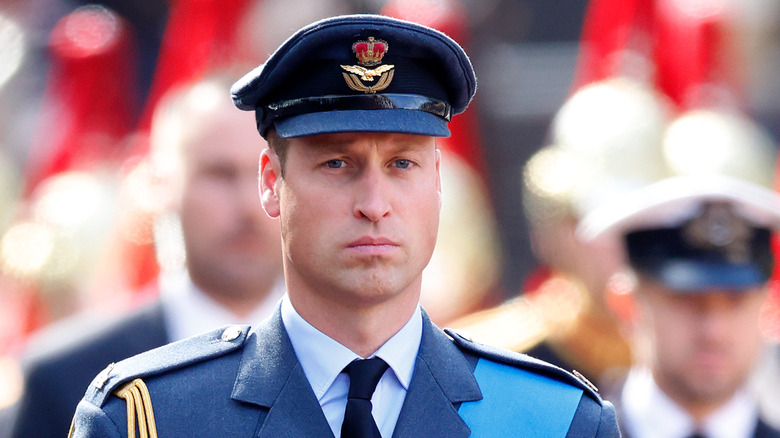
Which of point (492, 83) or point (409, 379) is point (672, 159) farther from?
point (409, 379)

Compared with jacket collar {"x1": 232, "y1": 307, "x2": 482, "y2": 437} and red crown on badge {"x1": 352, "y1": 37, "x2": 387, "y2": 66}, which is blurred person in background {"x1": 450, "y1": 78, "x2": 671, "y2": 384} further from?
red crown on badge {"x1": 352, "y1": 37, "x2": 387, "y2": 66}

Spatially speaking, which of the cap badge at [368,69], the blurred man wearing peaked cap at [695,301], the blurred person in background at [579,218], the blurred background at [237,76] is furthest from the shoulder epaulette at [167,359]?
the blurred person in background at [579,218]

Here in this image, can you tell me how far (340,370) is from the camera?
310 centimetres

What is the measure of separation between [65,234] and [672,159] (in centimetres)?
295

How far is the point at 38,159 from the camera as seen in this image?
8586mm

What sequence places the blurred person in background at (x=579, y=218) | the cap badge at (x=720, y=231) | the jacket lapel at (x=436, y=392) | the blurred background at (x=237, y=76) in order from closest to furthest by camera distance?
1. the jacket lapel at (x=436, y=392)
2. the cap badge at (x=720, y=231)
3. the blurred person in background at (x=579, y=218)
4. the blurred background at (x=237, y=76)

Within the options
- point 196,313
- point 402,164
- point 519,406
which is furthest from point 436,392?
point 196,313

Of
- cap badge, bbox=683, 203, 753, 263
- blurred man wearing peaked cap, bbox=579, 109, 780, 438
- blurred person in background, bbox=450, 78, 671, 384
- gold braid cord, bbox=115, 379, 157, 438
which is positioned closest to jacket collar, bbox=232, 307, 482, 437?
gold braid cord, bbox=115, 379, 157, 438

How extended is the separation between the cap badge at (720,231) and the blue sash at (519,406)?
86.9 inches

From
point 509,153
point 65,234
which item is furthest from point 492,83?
point 65,234

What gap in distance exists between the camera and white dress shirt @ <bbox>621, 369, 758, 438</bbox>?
5121 mm

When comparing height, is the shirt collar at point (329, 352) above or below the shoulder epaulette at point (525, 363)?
above

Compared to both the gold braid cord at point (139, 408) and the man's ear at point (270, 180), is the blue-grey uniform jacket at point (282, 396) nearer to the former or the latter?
the gold braid cord at point (139, 408)

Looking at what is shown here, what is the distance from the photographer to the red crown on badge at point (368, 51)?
3.16 m
